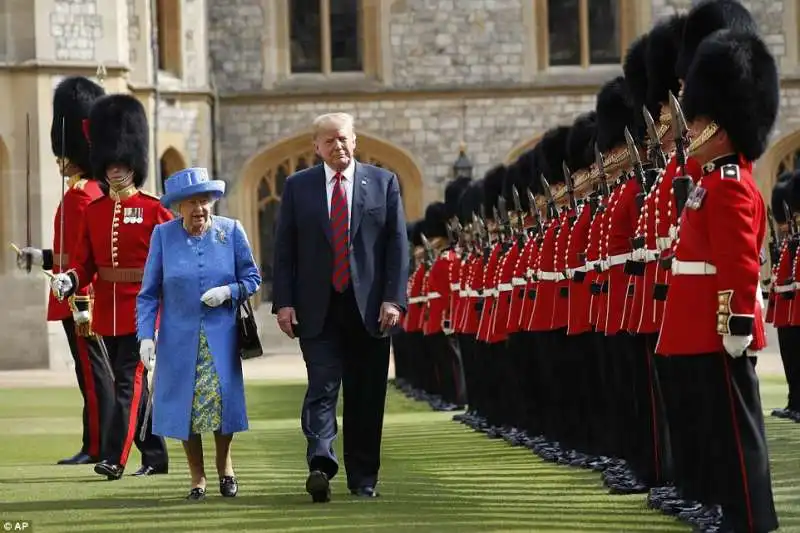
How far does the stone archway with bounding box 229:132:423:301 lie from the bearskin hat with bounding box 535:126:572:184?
1489 centimetres

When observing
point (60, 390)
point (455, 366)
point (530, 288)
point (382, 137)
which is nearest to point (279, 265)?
point (530, 288)

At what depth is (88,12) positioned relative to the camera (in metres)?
20.8

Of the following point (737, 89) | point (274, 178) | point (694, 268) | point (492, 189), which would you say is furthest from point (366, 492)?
point (274, 178)

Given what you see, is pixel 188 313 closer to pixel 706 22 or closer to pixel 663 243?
pixel 663 243

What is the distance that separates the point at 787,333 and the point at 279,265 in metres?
5.33

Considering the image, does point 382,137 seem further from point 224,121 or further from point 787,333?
point 787,333

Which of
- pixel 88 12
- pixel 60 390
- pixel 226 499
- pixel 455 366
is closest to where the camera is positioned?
pixel 226 499

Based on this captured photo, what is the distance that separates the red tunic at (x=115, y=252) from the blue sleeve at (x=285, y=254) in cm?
137

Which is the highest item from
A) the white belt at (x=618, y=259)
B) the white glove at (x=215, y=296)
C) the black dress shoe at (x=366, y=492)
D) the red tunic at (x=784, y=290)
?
the white belt at (x=618, y=259)

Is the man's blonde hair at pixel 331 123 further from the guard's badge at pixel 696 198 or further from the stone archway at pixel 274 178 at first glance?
the stone archway at pixel 274 178

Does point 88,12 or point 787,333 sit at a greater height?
point 88,12

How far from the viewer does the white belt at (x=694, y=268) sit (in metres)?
5.79

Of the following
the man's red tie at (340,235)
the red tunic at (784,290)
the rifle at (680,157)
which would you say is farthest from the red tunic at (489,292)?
the rifle at (680,157)

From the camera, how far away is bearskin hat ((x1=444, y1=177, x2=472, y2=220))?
16.2m
